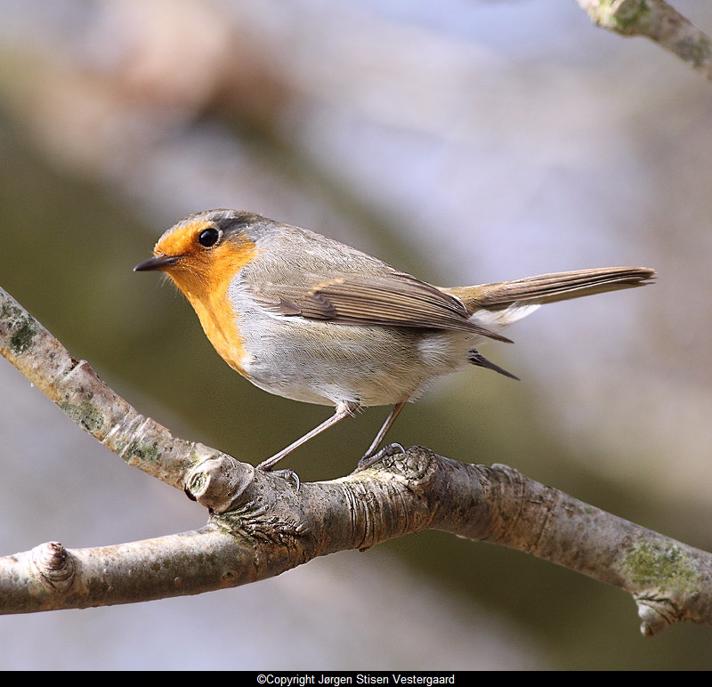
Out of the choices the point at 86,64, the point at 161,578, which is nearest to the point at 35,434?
the point at 86,64

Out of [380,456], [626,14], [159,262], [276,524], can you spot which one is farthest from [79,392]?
[626,14]

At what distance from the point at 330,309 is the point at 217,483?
1.32 m

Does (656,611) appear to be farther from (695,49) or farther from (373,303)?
(695,49)

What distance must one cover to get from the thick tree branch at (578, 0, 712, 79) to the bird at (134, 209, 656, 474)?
0.69 metres

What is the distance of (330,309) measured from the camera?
124 inches

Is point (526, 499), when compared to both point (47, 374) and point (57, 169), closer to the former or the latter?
point (47, 374)

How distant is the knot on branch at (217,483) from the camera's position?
74.0 inches

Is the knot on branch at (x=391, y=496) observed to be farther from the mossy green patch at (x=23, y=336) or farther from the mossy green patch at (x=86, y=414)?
the mossy green patch at (x=23, y=336)

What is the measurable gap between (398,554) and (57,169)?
2.12 m

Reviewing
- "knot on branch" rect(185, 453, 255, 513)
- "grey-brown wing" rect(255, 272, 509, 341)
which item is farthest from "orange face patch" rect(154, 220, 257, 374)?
"knot on branch" rect(185, 453, 255, 513)

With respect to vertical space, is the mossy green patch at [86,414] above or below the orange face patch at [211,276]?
above

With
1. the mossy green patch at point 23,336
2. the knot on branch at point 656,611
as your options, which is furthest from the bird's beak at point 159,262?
the knot on branch at point 656,611

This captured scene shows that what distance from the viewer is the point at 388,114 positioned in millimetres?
5891

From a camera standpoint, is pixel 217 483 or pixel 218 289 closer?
pixel 217 483
